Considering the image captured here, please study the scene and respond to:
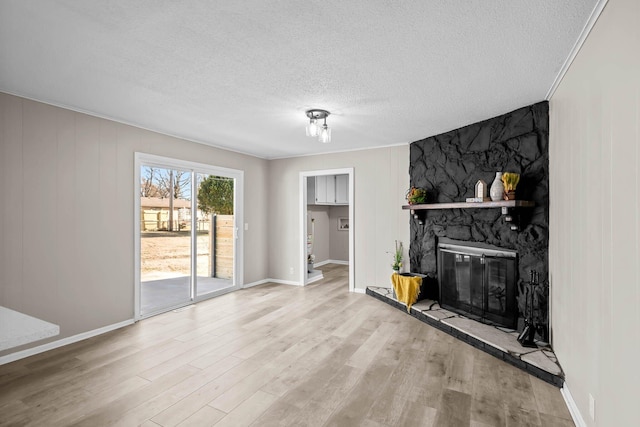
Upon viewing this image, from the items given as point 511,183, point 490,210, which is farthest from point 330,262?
point 511,183

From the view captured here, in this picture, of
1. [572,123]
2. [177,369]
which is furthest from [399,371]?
[572,123]

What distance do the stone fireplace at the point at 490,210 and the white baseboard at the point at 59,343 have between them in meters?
4.11

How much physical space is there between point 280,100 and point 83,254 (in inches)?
110

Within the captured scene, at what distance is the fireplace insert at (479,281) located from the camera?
3.45 meters

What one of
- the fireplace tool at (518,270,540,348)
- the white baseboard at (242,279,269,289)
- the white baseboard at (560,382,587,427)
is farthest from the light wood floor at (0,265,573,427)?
the white baseboard at (242,279,269,289)

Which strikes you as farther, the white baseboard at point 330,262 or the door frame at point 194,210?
the white baseboard at point 330,262

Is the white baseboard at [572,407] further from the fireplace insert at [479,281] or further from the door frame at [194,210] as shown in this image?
the door frame at [194,210]

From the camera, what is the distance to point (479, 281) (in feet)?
12.4

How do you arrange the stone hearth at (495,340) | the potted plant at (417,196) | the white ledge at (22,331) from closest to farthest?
the white ledge at (22,331)
the stone hearth at (495,340)
the potted plant at (417,196)

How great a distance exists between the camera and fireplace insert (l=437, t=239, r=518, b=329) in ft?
11.3

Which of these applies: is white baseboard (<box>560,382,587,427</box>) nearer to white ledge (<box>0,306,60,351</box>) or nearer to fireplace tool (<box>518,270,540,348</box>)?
fireplace tool (<box>518,270,540,348</box>)

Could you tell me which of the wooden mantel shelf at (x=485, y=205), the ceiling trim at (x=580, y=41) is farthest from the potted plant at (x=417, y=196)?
the ceiling trim at (x=580, y=41)

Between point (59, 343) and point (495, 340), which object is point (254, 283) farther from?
point (495, 340)

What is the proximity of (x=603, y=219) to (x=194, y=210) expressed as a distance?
4.74m
